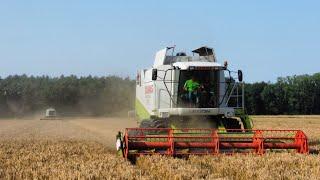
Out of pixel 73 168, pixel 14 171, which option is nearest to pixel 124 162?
pixel 73 168

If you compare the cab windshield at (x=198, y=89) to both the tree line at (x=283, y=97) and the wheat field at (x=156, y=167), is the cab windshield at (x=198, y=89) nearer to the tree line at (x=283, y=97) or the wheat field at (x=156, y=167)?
the wheat field at (x=156, y=167)

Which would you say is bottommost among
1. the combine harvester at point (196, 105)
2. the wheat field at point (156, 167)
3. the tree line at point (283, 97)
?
the wheat field at point (156, 167)

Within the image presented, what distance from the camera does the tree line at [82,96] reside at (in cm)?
7312

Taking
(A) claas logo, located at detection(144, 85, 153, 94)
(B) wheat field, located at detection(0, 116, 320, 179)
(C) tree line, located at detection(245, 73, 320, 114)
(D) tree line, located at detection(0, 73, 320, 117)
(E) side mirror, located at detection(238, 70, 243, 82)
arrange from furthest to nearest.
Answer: (C) tree line, located at detection(245, 73, 320, 114)
(D) tree line, located at detection(0, 73, 320, 117)
(A) claas logo, located at detection(144, 85, 153, 94)
(E) side mirror, located at detection(238, 70, 243, 82)
(B) wheat field, located at detection(0, 116, 320, 179)

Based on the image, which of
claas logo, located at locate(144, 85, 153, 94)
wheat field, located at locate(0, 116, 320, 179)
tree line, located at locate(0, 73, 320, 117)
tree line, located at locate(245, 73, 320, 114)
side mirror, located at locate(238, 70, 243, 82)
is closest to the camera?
wheat field, located at locate(0, 116, 320, 179)

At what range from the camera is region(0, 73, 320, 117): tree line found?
73.1 meters

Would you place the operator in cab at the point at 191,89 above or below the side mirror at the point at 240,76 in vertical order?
below

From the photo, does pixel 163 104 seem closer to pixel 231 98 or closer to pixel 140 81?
pixel 231 98

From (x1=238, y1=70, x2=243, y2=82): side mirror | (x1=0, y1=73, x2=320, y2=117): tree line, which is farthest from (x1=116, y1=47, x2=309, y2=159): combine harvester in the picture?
(x1=0, y1=73, x2=320, y2=117): tree line

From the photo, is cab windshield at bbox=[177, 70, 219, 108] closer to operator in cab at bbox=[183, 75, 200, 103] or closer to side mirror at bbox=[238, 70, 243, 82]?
operator in cab at bbox=[183, 75, 200, 103]

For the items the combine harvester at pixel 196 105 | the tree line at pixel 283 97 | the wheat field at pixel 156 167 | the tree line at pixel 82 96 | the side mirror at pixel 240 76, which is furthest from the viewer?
the tree line at pixel 283 97

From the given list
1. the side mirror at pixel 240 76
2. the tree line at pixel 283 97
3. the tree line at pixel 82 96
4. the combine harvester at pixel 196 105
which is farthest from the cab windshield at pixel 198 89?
the tree line at pixel 283 97

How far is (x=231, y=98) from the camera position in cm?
1450

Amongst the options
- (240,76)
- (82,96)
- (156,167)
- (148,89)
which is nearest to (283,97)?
(82,96)
